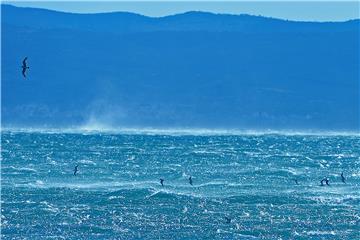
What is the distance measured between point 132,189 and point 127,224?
1090cm

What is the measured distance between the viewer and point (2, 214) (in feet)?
131

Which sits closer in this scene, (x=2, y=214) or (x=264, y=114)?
(x=2, y=214)

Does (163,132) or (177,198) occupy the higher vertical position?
(177,198)

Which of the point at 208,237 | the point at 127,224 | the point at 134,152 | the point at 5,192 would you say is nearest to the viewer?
the point at 208,237

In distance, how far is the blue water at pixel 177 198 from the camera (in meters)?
37.5

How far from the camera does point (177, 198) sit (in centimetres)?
4641

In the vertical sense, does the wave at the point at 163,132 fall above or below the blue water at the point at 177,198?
below

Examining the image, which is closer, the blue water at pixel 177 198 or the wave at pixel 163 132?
the blue water at pixel 177 198

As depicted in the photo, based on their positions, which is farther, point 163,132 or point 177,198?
point 163,132

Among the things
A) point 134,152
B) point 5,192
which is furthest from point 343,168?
point 5,192

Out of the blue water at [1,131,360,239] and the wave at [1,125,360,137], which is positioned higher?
the blue water at [1,131,360,239]

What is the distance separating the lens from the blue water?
37.5 meters

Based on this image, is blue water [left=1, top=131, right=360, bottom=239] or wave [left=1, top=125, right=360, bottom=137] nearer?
blue water [left=1, top=131, right=360, bottom=239]

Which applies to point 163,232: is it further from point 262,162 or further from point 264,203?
point 262,162
